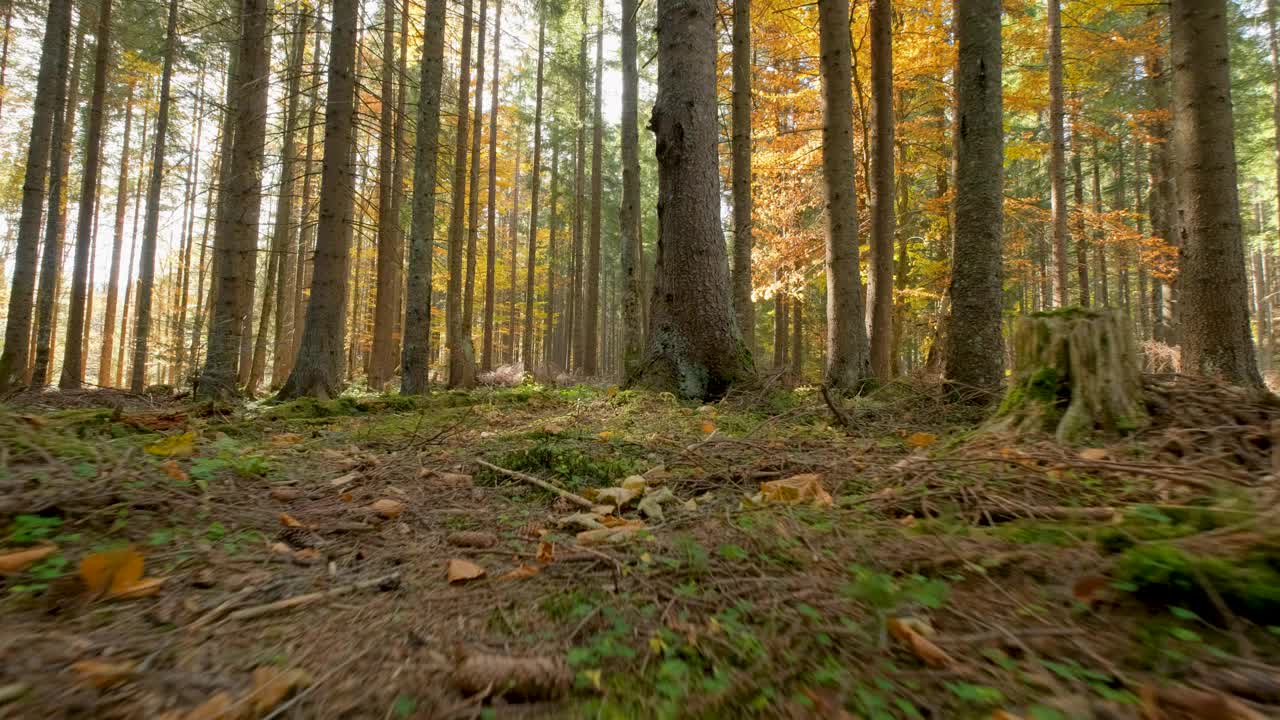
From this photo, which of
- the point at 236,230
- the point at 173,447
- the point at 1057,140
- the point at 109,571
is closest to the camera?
the point at 109,571

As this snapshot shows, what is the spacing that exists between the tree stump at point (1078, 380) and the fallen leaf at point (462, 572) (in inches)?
116

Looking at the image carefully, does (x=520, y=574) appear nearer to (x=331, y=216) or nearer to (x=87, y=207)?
(x=331, y=216)

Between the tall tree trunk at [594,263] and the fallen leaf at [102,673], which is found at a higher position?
the tall tree trunk at [594,263]

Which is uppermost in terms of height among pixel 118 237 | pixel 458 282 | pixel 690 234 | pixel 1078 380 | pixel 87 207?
pixel 118 237

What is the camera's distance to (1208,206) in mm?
5305

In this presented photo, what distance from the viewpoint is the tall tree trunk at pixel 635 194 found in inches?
361

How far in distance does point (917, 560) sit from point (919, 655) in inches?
20.2

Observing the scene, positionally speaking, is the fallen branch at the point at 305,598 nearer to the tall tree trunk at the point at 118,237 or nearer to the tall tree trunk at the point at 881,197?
the tall tree trunk at the point at 881,197

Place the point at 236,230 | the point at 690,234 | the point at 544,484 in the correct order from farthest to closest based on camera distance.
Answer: the point at 236,230 → the point at 690,234 → the point at 544,484

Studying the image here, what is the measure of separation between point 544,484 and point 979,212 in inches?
201

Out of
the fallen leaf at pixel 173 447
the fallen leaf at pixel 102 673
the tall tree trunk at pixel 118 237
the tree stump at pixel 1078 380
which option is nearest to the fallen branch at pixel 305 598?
the fallen leaf at pixel 102 673

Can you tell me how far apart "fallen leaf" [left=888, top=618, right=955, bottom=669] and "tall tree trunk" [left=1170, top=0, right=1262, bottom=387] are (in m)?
5.94

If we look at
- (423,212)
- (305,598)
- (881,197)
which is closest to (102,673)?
(305,598)

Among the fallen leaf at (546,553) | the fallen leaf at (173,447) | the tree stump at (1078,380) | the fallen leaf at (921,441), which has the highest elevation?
the tree stump at (1078,380)
